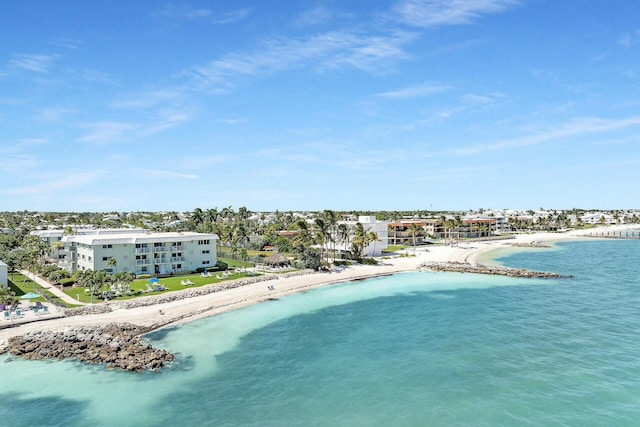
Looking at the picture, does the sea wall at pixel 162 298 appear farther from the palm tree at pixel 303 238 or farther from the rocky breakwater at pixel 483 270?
the rocky breakwater at pixel 483 270

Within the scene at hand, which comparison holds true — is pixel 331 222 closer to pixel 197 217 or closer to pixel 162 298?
pixel 162 298

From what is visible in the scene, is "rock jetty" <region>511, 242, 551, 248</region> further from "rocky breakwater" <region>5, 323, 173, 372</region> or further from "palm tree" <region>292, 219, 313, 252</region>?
"rocky breakwater" <region>5, 323, 173, 372</region>

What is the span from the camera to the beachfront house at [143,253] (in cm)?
6244

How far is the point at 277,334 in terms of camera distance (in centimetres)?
4125

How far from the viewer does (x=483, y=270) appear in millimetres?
77812

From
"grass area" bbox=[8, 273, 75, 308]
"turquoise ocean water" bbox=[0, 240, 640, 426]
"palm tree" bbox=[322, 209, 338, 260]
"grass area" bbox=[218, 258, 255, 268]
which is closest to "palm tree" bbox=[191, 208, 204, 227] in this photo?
"grass area" bbox=[218, 258, 255, 268]

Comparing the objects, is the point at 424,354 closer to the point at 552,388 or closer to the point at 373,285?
the point at 552,388

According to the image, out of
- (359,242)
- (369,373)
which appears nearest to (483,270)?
(359,242)

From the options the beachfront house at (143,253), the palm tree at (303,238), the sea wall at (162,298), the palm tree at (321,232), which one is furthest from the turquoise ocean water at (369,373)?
the palm tree at (321,232)

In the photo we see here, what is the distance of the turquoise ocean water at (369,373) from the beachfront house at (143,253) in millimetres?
23720

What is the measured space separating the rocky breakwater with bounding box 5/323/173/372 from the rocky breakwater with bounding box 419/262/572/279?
58.0m

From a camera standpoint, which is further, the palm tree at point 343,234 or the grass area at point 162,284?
the palm tree at point 343,234

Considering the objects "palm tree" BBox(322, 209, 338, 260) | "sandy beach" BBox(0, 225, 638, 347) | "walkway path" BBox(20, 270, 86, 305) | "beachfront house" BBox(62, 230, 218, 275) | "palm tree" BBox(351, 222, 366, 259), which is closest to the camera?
"sandy beach" BBox(0, 225, 638, 347)

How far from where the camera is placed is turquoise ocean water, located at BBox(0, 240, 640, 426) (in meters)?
25.4
